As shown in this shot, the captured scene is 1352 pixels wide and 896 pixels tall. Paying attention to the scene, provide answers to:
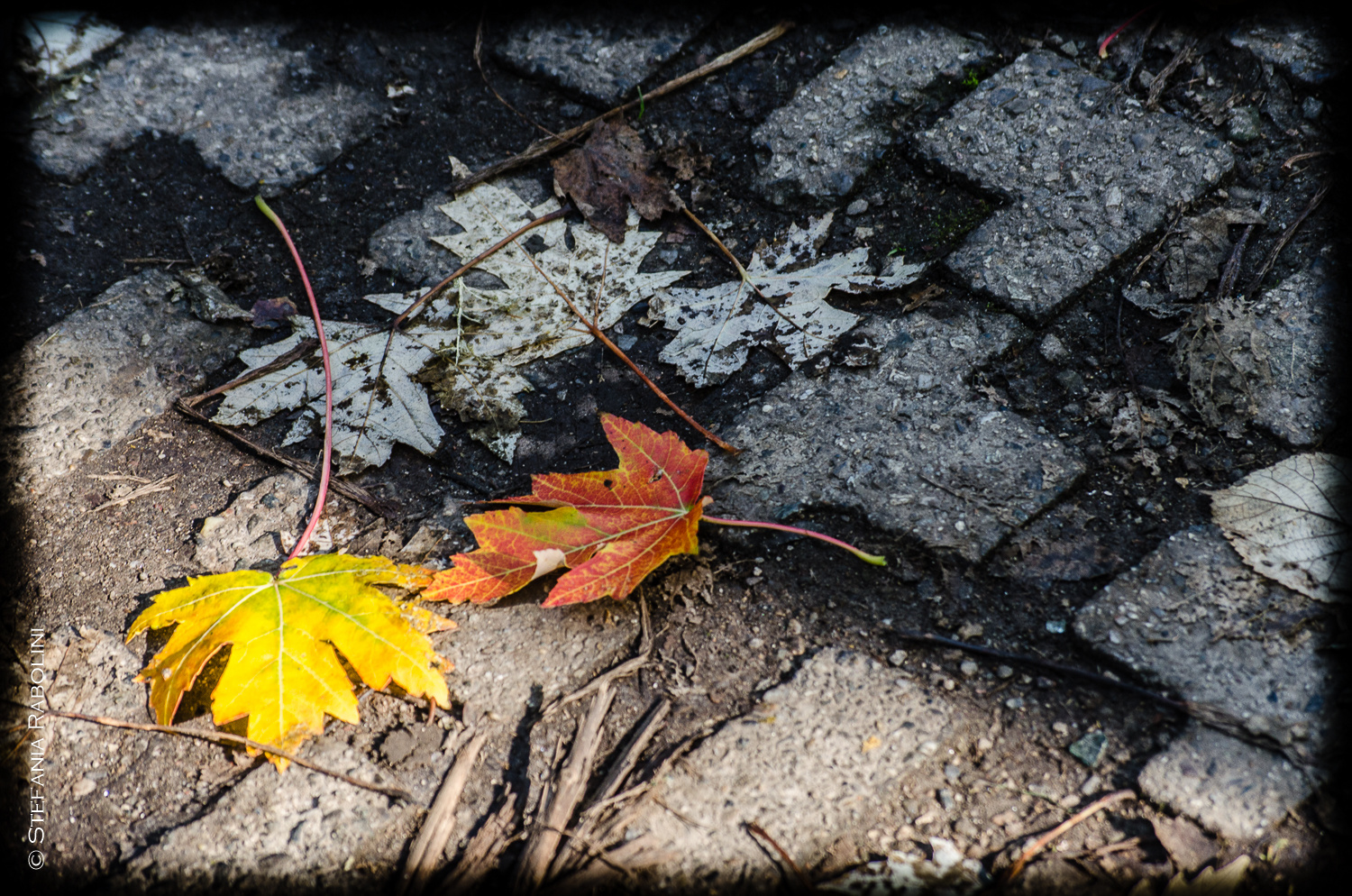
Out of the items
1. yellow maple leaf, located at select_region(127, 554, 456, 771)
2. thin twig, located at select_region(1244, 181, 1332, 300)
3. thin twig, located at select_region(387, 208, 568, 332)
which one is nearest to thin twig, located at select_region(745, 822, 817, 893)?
yellow maple leaf, located at select_region(127, 554, 456, 771)

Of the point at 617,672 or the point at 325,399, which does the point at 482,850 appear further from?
the point at 325,399

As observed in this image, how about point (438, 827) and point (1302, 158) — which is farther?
point (1302, 158)

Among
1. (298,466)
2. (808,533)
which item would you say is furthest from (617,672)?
(298,466)

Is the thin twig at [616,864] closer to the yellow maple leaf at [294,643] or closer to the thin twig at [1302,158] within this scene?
the yellow maple leaf at [294,643]

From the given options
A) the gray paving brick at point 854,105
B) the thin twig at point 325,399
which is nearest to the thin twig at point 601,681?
the thin twig at point 325,399

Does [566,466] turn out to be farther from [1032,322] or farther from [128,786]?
[1032,322]

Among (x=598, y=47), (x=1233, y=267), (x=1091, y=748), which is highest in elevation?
(x=598, y=47)

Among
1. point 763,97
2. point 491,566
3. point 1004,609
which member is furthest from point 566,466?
point 763,97

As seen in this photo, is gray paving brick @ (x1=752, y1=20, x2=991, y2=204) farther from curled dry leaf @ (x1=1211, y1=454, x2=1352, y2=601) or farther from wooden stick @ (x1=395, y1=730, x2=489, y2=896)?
wooden stick @ (x1=395, y1=730, x2=489, y2=896)
